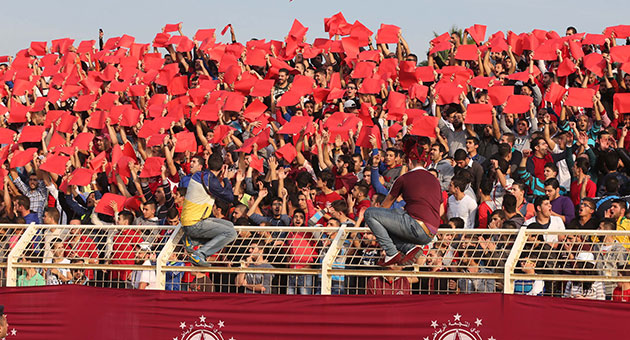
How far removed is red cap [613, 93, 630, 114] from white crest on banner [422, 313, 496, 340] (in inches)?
226

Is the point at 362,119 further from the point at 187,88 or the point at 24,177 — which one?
the point at 24,177

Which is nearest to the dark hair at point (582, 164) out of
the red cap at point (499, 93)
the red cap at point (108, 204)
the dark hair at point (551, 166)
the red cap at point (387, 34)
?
the dark hair at point (551, 166)

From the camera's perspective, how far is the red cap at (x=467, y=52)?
1694cm

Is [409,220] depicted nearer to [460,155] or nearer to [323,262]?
[323,262]

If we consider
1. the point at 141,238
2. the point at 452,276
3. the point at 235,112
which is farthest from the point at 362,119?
the point at 452,276

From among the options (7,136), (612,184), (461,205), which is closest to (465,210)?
(461,205)

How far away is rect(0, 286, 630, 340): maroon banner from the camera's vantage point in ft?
31.3

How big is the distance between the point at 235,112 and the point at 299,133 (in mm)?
1796

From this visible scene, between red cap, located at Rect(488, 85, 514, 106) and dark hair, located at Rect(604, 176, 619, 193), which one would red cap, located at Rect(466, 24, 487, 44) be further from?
dark hair, located at Rect(604, 176, 619, 193)

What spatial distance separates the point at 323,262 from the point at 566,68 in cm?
707

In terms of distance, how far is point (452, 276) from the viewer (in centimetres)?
988

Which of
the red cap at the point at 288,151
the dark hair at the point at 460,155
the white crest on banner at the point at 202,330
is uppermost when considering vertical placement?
the red cap at the point at 288,151

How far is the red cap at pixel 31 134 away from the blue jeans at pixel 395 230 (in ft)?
30.0

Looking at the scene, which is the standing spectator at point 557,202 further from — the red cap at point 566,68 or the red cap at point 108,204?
the red cap at point 108,204
